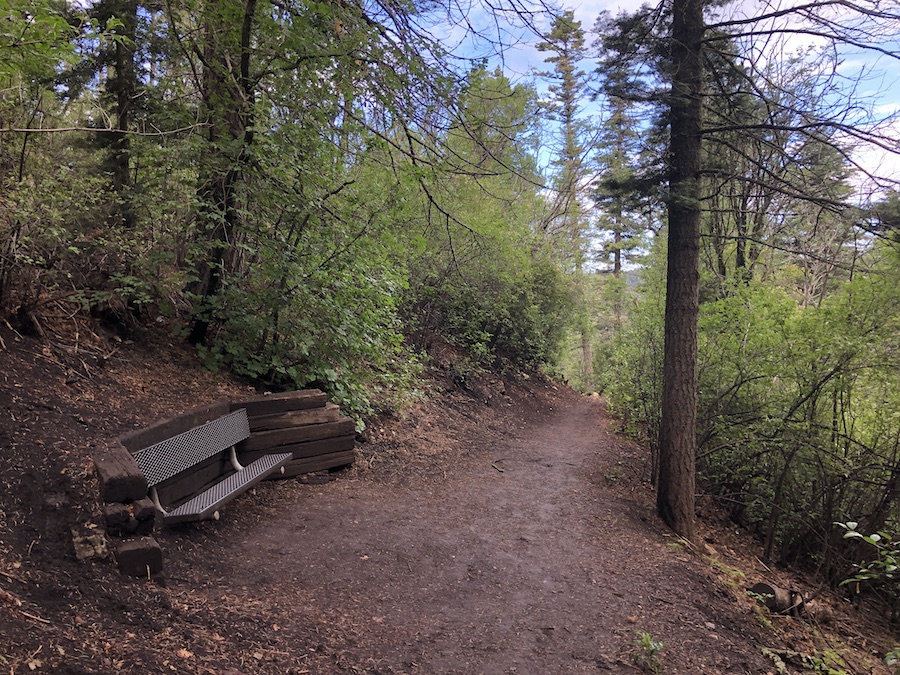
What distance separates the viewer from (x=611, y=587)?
14.5 ft

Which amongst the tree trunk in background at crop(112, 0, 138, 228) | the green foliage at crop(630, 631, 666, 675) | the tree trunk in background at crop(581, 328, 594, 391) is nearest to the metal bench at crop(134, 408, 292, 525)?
the tree trunk in background at crop(112, 0, 138, 228)

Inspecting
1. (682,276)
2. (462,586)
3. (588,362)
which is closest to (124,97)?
(462,586)

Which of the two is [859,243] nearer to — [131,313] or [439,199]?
[439,199]

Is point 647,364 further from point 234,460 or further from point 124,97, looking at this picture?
point 124,97

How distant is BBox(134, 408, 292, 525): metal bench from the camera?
12.0 ft

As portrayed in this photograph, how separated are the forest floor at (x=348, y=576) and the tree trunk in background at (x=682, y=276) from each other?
2.24 ft

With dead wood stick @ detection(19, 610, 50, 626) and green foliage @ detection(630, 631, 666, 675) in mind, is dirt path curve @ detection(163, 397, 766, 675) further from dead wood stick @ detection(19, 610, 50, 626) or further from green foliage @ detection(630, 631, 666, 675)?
dead wood stick @ detection(19, 610, 50, 626)

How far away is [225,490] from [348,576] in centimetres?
130

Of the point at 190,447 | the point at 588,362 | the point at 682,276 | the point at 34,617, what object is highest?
the point at 682,276

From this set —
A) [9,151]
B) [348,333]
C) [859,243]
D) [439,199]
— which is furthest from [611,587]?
[9,151]

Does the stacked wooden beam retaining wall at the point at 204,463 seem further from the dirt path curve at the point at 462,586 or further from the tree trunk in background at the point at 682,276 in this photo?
the tree trunk in background at the point at 682,276

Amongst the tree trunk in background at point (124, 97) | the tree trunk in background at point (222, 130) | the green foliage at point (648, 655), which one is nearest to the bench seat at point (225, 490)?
the tree trunk in background at point (222, 130)

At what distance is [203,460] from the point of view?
4.39 m

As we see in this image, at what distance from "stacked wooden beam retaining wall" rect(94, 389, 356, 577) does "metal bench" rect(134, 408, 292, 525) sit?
0.34ft
